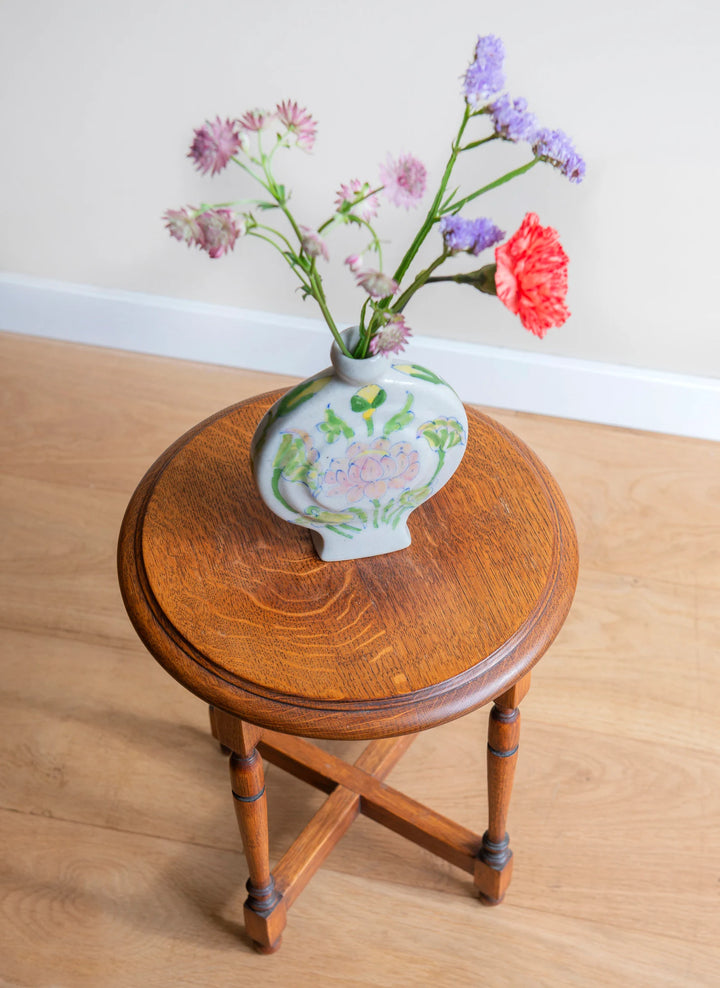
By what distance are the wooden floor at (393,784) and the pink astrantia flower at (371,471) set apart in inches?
25.5

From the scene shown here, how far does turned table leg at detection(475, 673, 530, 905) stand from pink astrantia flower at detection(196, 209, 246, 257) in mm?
542

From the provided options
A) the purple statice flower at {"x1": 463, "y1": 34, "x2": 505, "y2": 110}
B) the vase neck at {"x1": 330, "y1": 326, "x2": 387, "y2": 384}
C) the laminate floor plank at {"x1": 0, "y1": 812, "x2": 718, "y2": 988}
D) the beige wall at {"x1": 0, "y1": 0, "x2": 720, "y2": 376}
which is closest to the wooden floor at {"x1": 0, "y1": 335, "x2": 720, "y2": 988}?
the laminate floor plank at {"x1": 0, "y1": 812, "x2": 718, "y2": 988}

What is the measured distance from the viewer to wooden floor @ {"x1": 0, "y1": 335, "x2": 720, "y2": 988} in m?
1.26

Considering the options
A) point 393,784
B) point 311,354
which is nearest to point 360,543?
point 393,784

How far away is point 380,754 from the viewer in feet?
4.40

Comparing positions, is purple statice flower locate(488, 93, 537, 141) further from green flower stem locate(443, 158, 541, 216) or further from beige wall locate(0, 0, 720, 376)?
beige wall locate(0, 0, 720, 376)

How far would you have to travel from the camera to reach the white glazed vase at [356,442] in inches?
34.2

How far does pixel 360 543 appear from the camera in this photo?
100 centimetres

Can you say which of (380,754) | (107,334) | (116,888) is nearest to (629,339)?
(380,754)

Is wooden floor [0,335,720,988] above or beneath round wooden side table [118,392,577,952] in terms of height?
beneath

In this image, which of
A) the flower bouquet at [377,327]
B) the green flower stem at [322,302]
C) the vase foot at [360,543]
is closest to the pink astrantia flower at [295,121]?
the flower bouquet at [377,327]

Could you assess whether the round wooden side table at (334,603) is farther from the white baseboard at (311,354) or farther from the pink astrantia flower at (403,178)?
the white baseboard at (311,354)

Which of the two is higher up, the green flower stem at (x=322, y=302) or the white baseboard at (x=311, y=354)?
the green flower stem at (x=322, y=302)

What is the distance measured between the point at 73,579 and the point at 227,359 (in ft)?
1.98
